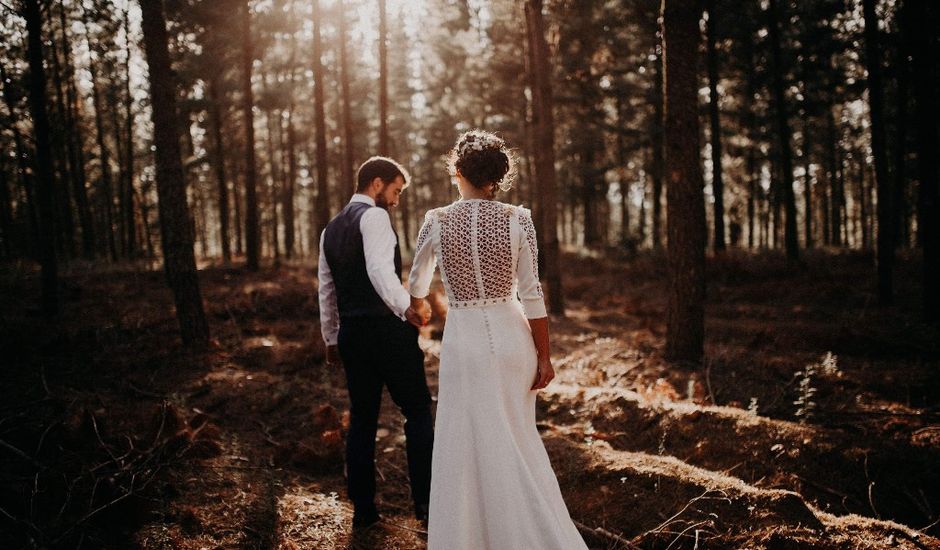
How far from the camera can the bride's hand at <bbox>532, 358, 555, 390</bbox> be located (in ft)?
11.0

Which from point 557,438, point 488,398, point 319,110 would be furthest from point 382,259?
point 319,110

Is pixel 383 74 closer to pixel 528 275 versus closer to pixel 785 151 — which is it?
pixel 785 151

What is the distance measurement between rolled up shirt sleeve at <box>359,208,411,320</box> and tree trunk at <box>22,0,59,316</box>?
11888 mm

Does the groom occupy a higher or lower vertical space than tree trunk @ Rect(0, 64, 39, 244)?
lower

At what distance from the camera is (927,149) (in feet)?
35.0

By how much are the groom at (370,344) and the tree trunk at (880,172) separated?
1315 centimetres

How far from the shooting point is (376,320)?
4043mm

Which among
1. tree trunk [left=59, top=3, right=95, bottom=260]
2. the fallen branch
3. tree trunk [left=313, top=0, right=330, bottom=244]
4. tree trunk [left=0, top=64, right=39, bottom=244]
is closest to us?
the fallen branch

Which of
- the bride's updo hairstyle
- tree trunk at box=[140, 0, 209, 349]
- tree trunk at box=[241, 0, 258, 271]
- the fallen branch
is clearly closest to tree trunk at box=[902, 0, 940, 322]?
the fallen branch

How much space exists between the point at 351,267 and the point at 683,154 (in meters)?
5.56

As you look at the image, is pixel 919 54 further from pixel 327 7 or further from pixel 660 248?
pixel 327 7

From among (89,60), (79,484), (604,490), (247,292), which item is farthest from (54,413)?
(89,60)

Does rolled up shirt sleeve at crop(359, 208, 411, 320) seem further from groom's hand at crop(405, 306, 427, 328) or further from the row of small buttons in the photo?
the row of small buttons

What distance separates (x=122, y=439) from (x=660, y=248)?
21.7 m
